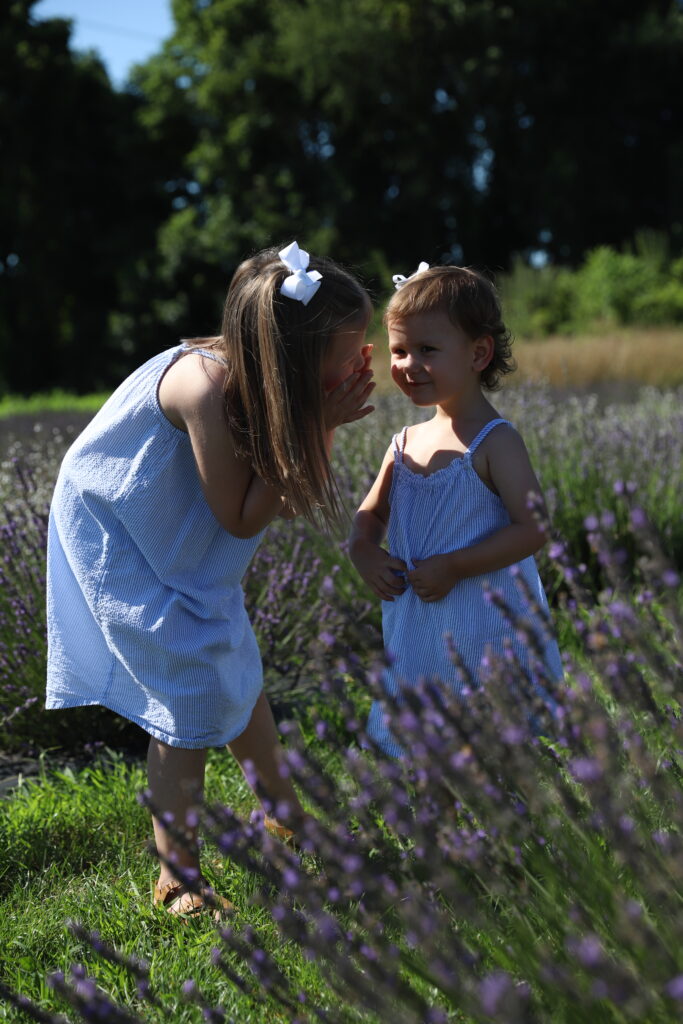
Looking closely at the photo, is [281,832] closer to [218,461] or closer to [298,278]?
[218,461]

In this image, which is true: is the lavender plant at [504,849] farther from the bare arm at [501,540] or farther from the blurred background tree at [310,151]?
the blurred background tree at [310,151]

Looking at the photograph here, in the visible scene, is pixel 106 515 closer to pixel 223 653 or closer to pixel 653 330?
pixel 223 653

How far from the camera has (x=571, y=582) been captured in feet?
4.57

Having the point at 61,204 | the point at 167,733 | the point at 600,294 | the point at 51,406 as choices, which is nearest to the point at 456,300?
the point at 167,733

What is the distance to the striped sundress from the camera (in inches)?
87.0

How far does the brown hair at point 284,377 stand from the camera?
2.12m

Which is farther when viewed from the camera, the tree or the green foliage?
the tree

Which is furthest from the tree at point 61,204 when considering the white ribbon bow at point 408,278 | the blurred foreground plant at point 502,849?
the blurred foreground plant at point 502,849

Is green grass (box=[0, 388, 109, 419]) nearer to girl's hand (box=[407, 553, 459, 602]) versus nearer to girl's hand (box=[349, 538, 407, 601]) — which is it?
girl's hand (box=[349, 538, 407, 601])

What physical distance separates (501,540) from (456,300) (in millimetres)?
552

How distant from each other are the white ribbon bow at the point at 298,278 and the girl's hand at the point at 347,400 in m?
0.21

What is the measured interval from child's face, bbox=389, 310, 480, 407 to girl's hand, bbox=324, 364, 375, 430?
0.27ft

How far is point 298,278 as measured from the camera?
6.89 ft

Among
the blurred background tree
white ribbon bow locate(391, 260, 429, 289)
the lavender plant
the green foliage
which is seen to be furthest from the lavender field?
the blurred background tree
